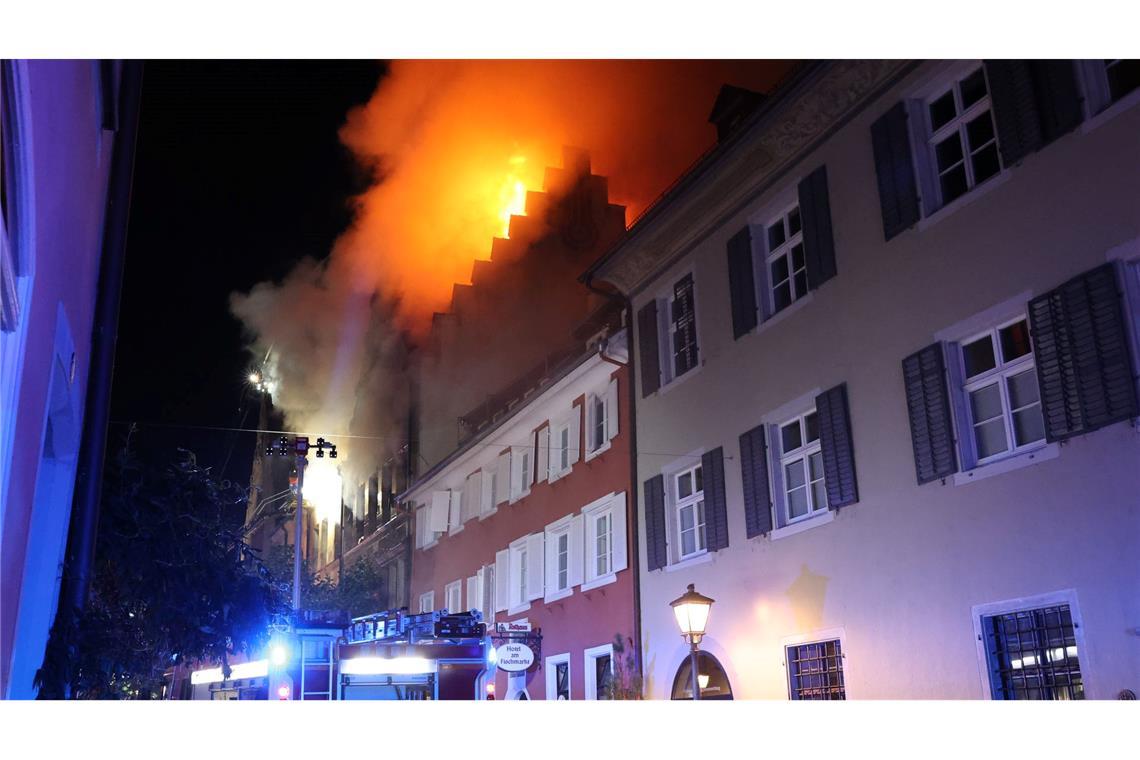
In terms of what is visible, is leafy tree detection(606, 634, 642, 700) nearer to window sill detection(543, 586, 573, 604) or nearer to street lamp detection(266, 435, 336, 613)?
window sill detection(543, 586, 573, 604)

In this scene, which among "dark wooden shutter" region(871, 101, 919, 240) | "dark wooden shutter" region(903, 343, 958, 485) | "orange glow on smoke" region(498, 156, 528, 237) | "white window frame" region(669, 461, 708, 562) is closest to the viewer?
"dark wooden shutter" region(903, 343, 958, 485)

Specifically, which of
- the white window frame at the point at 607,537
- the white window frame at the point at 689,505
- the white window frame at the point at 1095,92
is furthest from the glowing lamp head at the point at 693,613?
the white window frame at the point at 1095,92

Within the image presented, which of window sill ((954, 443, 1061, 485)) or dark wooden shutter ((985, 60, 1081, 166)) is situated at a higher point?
dark wooden shutter ((985, 60, 1081, 166))

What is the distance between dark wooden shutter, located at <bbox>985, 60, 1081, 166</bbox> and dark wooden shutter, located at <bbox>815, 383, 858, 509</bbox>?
5.09 feet

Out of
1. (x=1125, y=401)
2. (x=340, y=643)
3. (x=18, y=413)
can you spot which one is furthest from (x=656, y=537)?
(x=18, y=413)

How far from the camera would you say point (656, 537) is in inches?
278

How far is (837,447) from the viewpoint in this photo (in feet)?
19.1

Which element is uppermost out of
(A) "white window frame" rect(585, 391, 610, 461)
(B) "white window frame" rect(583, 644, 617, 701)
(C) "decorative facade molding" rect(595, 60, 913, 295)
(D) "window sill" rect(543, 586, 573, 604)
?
(C) "decorative facade molding" rect(595, 60, 913, 295)

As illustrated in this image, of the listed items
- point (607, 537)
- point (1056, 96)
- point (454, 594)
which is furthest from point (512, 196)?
point (1056, 96)

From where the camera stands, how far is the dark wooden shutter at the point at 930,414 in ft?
16.9

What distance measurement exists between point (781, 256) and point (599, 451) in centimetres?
189

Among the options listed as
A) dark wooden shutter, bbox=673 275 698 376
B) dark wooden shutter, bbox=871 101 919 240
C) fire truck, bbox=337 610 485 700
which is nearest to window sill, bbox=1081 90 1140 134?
dark wooden shutter, bbox=871 101 919 240

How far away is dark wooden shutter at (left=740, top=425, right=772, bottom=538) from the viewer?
6.25m

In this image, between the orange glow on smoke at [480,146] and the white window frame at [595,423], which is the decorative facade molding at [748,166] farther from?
the white window frame at [595,423]
